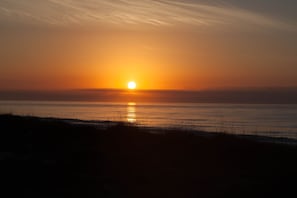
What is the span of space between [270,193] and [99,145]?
7.91 m

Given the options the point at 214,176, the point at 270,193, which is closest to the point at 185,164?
the point at 214,176

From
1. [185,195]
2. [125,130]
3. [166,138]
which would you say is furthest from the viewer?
[125,130]

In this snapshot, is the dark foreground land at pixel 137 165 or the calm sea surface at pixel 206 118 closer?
the dark foreground land at pixel 137 165

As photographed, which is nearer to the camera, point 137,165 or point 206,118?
point 137,165

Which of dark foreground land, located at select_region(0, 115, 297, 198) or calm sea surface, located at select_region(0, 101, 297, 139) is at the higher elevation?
calm sea surface, located at select_region(0, 101, 297, 139)

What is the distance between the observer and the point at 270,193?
12.0 metres

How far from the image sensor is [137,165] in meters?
14.7

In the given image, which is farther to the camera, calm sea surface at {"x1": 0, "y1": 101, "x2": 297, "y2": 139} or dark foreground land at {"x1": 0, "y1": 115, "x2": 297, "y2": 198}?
calm sea surface at {"x1": 0, "y1": 101, "x2": 297, "y2": 139}

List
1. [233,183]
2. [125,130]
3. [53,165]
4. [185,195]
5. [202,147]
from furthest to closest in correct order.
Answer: [125,130]
[202,147]
[53,165]
[233,183]
[185,195]

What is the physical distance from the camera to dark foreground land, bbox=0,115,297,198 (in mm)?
12070

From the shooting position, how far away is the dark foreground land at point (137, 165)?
12.1 meters

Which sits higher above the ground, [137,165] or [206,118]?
[206,118]

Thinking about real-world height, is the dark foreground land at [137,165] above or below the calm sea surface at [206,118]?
below

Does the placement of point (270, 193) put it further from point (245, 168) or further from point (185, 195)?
point (245, 168)
